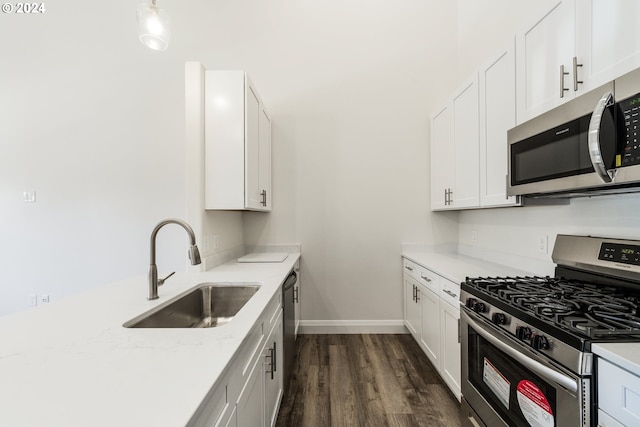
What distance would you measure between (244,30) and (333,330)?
3.46 meters

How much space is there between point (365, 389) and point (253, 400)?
1.26m

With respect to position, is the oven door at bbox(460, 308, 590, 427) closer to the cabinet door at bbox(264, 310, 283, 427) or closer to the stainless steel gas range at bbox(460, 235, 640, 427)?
the stainless steel gas range at bbox(460, 235, 640, 427)

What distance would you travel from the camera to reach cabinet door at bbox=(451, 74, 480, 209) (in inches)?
83.5

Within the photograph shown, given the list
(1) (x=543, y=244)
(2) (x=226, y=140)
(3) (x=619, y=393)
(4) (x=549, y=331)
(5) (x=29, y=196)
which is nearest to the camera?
(3) (x=619, y=393)

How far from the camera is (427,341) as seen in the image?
2.35 metres

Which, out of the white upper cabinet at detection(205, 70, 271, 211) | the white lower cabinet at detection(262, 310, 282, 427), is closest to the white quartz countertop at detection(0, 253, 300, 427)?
the white lower cabinet at detection(262, 310, 282, 427)

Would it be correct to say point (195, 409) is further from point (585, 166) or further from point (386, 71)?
point (386, 71)

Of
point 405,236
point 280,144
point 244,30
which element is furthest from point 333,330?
point 244,30

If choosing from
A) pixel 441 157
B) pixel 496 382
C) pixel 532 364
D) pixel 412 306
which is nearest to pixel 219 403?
pixel 532 364

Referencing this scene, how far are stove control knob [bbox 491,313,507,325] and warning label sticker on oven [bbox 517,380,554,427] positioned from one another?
0.70 ft

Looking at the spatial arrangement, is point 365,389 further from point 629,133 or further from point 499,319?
point 629,133

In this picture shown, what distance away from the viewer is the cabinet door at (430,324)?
2117 mm

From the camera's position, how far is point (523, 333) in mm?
1067

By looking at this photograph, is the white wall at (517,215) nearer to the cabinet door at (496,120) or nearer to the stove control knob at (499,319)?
the cabinet door at (496,120)
